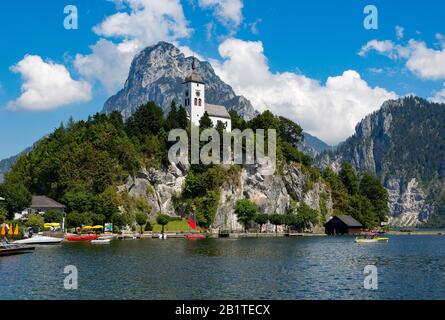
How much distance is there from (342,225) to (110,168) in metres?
73.9

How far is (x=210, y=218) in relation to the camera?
14050 centimetres

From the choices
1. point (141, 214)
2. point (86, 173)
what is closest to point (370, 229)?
point (141, 214)

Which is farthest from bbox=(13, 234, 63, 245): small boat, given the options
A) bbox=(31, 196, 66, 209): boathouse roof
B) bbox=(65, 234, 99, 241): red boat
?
bbox=(31, 196, 66, 209): boathouse roof

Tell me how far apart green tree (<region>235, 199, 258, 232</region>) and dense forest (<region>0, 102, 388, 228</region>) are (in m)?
1.00

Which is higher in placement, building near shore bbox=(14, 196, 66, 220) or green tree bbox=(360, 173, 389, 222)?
green tree bbox=(360, 173, 389, 222)

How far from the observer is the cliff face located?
467ft

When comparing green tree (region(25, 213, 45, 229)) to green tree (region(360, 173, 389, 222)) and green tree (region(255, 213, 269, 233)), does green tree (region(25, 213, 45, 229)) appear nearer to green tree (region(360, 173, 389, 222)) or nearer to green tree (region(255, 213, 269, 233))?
green tree (region(255, 213, 269, 233))

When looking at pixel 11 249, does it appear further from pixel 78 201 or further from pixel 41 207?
pixel 41 207

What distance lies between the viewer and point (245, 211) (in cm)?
14475

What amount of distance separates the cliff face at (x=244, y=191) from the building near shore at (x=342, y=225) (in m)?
3.24

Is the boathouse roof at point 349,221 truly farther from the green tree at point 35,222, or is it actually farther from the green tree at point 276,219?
the green tree at point 35,222

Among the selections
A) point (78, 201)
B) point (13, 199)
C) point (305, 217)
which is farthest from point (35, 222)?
point (305, 217)

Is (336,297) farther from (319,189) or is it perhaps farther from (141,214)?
(319,189)

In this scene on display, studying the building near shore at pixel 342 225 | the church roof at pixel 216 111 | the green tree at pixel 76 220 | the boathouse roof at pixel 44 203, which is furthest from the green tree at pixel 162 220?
the building near shore at pixel 342 225
